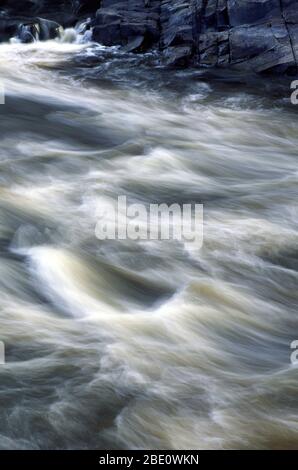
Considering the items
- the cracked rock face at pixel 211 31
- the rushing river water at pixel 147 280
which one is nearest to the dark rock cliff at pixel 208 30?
the cracked rock face at pixel 211 31

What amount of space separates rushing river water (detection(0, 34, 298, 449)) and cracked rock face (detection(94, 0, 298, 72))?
157cm

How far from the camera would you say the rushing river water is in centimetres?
459

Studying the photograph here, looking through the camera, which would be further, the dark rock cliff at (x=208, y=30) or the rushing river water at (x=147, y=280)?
the dark rock cliff at (x=208, y=30)

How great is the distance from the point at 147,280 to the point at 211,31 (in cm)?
916

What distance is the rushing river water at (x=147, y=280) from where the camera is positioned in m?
4.59

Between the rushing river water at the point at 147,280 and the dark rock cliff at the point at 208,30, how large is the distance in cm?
157

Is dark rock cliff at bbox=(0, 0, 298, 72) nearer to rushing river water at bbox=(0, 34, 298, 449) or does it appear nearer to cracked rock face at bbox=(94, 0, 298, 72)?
cracked rock face at bbox=(94, 0, 298, 72)

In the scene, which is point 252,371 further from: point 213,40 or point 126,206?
point 213,40

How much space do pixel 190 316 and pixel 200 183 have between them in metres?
3.59

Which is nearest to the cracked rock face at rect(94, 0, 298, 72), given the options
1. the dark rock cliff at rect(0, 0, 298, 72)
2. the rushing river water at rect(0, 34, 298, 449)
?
the dark rock cliff at rect(0, 0, 298, 72)

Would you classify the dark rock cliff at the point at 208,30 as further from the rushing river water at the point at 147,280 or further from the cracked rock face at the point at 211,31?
the rushing river water at the point at 147,280

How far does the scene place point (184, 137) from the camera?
1102cm

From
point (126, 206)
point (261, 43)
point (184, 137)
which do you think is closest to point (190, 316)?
point (126, 206)

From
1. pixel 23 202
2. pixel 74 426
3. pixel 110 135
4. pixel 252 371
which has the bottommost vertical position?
pixel 74 426
